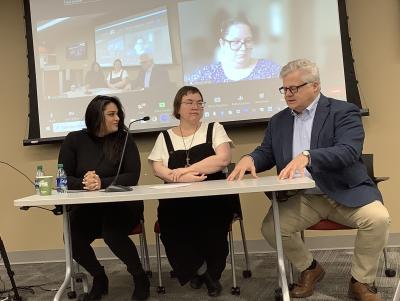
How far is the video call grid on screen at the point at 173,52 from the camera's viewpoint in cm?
330

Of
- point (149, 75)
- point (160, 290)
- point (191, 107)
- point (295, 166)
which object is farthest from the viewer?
point (149, 75)

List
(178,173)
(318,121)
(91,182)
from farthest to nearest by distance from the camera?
(178,173) < (91,182) < (318,121)

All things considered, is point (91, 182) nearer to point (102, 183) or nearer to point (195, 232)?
point (102, 183)

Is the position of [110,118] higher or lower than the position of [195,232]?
higher

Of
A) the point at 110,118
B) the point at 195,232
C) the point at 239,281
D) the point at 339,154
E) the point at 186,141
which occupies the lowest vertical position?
the point at 239,281

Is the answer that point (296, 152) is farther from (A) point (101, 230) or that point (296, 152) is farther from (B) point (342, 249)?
(B) point (342, 249)

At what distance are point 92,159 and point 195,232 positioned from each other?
732 mm

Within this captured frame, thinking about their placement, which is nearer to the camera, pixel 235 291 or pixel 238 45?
pixel 235 291

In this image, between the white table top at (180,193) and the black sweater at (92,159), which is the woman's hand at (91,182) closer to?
the black sweater at (92,159)

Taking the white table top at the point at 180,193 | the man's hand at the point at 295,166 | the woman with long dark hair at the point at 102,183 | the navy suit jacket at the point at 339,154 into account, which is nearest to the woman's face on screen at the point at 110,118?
the woman with long dark hair at the point at 102,183

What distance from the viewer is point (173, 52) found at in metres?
3.45

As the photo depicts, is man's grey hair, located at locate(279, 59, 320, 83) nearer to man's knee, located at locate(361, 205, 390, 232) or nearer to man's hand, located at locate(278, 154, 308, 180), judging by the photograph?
man's hand, located at locate(278, 154, 308, 180)

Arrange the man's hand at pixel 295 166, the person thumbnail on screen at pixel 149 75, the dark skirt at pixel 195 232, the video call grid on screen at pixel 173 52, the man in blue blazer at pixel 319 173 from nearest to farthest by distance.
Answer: the man's hand at pixel 295 166, the man in blue blazer at pixel 319 173, the dark skirt at pixel 195 232, the video call grid on screen at pixel 173 52, the person thumbnail on screen at pixel 149 75

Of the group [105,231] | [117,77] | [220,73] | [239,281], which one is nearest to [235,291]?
[239,281]
